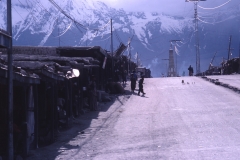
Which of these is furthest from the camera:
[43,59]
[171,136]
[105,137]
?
[43,59]

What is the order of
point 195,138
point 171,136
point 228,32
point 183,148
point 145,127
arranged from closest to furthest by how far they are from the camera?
point 183,148
point 195,138
point 171,136
point 145,127
point 228,32

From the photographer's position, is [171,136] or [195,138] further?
[171,136]

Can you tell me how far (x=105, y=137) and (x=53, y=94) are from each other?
8.15 ft

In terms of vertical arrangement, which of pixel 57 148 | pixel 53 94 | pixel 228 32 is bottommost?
pixel 57 148

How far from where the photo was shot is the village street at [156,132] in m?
12.6

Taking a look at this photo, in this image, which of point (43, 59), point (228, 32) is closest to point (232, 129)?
point (43, 59)

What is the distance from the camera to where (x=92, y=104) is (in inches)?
1050

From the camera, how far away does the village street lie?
12562mm

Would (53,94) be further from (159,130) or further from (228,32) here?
(228,32)

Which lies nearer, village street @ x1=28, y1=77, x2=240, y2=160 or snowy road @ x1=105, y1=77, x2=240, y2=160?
snowy road @ x1=105, y1=77, x2=240, y2=160

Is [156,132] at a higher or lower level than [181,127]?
lower

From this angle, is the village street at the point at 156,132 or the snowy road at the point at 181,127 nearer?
the snowy road at the point at 181,127

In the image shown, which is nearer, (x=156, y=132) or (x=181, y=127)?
(x=156, y=132)

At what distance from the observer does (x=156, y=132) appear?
16.9m
